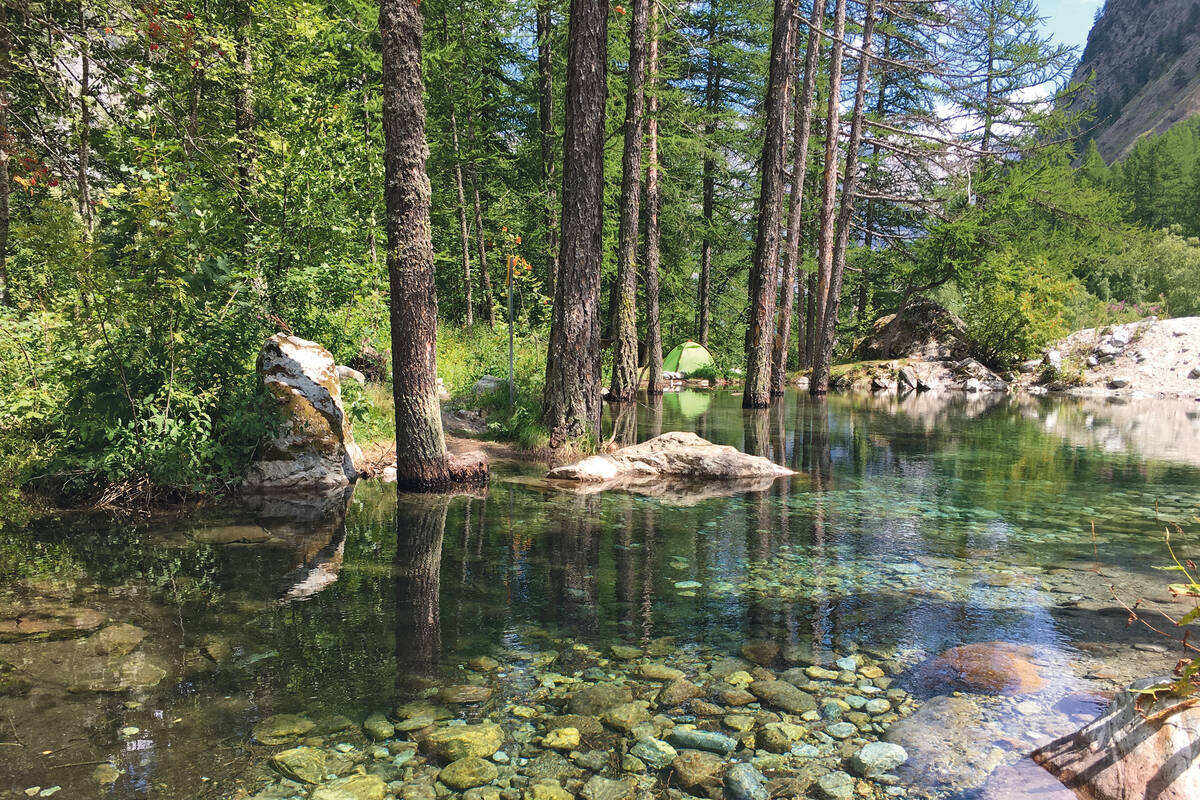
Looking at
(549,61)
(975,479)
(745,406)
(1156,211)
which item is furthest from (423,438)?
(1156,211)

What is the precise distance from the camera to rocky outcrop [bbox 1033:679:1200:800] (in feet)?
7.63

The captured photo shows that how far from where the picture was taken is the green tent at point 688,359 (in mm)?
28188

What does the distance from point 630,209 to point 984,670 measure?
1469cm

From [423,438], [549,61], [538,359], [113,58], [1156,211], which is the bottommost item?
[423,438]

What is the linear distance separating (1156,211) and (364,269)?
251 ft

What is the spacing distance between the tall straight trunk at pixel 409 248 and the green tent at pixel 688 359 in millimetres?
20796

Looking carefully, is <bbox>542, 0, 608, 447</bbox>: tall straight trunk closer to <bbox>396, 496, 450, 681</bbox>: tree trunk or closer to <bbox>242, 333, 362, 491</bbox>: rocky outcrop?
<bbox>396, 496, 450, 681</bbox>: tree trunk

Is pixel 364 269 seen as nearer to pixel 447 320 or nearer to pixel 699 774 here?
pixel 699 774

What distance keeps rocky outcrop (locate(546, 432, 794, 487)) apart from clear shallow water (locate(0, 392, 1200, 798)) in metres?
0.75

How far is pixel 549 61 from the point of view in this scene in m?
21.6

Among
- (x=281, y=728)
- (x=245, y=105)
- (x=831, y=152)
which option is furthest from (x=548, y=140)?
(x=281, y=728)

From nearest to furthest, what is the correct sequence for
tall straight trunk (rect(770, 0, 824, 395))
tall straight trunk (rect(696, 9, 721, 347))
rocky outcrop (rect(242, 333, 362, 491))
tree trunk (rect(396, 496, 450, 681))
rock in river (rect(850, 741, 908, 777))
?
rock in river (rect(850, 741, 908, 777)) < tree trunk (rect(396, 496, 450, 681)) < rocky outcrop (rect(242, 333, 362, 491)) < tall straight trunk (rect(770, 0, 824, 395)) < tall straight trunk (rect(696, 9, 721, 347))

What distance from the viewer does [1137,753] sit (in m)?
2.44

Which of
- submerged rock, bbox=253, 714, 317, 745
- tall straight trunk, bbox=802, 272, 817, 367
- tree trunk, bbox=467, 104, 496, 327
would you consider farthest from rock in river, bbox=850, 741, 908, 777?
tall straight trunk, bbox=802, 272, 817, 367
